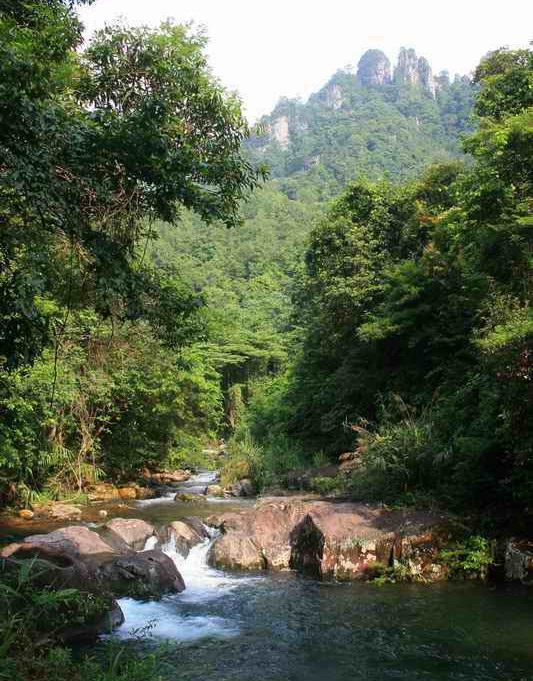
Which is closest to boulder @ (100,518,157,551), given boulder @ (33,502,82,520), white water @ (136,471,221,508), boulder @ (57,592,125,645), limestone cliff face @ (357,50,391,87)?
boulder @ (33,502,82,520)

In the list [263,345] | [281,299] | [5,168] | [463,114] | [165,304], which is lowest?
[165,304]

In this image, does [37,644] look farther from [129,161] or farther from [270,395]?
[270,395]

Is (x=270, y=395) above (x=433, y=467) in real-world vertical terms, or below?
above

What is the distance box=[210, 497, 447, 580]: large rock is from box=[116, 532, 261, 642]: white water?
680 millimetres

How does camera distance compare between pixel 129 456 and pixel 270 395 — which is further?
pixel 270 395

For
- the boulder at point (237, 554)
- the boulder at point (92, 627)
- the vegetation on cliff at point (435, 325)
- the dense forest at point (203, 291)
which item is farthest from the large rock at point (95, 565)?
the vegetation on cliff at point (435, 325)

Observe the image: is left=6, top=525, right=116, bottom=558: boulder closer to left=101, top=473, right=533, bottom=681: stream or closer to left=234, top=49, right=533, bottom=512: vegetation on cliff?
left=101, top=473, right=533, bottom=681: stream

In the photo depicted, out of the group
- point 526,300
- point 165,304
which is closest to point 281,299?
point 526,300

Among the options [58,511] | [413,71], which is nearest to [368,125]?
[413,71]

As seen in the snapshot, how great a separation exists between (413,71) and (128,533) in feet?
503

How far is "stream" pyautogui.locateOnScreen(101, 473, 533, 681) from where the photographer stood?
6.42 m

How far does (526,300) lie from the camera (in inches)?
482

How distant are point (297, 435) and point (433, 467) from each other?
12453 millimetres

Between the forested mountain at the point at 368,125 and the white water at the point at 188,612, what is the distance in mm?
74466
